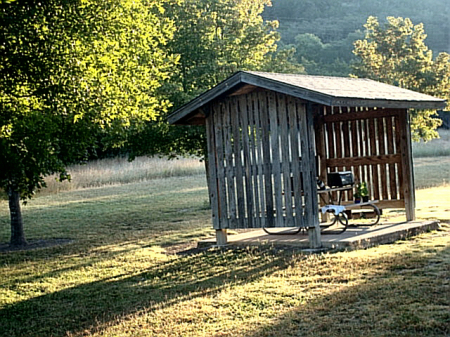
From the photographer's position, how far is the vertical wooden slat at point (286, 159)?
41.7ft

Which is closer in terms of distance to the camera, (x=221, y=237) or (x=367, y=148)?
(x=221, y=237)

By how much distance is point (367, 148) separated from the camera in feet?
51.7

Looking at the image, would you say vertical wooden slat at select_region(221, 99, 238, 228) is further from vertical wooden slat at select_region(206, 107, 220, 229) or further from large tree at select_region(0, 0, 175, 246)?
large tree at select_region(0, 0, 175, 246)

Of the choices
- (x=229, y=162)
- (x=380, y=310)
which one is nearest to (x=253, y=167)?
(x=229, y=162)

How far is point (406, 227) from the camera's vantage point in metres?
13.7

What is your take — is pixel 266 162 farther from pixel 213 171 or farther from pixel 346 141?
pixel 346 141

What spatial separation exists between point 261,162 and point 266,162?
0.41ft

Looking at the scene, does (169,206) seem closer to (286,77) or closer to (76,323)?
(286,77)

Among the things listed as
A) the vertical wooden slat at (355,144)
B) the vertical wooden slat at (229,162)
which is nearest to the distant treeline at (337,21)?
the vertical wooden slat at (355,144)

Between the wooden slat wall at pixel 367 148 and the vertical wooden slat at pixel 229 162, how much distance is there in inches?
133

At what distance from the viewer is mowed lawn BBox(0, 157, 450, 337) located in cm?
769

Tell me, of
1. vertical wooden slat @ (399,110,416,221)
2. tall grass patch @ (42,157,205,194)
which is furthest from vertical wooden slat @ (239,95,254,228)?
tall grass patch @ (42,157,205,194)

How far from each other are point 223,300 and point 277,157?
4.26 metres

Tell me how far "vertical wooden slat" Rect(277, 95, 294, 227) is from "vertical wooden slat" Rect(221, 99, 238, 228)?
109 cm
